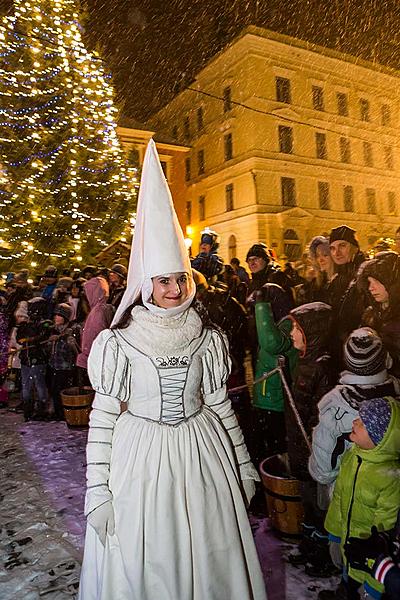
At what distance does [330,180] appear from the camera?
33781 millimetres

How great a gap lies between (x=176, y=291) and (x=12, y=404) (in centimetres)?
758

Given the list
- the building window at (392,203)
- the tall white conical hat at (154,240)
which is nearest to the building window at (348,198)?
the building window at (392,203)

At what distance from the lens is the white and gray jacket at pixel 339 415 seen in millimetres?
2836

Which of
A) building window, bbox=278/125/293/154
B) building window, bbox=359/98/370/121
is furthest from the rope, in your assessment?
building window, bbox=359/98/370/121

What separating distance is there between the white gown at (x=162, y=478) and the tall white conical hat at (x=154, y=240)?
0.42ft

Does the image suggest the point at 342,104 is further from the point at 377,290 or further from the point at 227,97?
the point at 377,290

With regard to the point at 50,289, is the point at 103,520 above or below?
below

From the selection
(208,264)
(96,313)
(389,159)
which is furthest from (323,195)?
(96,313)

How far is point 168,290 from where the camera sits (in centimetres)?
241

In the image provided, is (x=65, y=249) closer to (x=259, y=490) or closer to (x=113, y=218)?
(x=113, y=218)

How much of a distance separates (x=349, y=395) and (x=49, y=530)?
117 inches

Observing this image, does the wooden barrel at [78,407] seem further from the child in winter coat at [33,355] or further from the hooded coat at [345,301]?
the hooded coat at [345,301]

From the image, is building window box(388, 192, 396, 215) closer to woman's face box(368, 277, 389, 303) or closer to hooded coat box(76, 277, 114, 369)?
hooded coat box(76, 277, 114, 369)

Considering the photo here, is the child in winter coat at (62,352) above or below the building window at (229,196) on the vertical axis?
below
